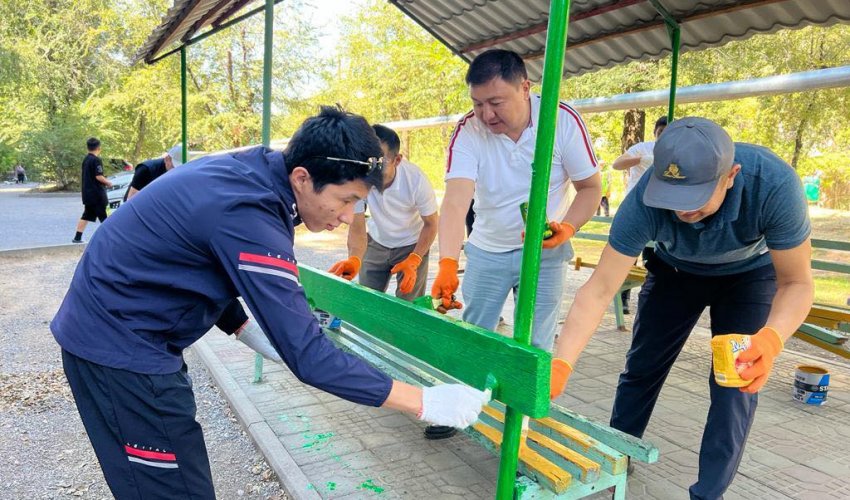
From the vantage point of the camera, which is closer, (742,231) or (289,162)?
(289,162)

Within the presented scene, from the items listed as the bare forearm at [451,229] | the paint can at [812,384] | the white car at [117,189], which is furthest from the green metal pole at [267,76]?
the white car at [117,189]

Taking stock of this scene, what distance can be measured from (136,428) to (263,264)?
58cm

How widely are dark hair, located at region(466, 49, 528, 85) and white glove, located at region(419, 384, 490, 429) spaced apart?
1.37 m

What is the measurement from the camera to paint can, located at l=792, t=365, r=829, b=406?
3506 mm

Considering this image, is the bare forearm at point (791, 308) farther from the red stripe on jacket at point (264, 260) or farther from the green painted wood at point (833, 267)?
the green painted wood at point (833, 267)

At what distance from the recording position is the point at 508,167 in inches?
106

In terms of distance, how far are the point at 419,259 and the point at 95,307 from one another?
210 cm

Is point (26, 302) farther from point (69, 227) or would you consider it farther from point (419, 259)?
point (69, 227)

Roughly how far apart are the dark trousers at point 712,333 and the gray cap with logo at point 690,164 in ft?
2.05

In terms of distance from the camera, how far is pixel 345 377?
4.80ft

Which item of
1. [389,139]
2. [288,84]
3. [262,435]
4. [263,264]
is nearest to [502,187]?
[389,139]

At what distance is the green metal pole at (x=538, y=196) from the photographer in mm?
1456

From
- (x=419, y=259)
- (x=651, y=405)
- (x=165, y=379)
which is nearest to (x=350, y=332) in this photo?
(x=419, y=259)

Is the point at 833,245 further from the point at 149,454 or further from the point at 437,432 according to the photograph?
the point at 149,454
